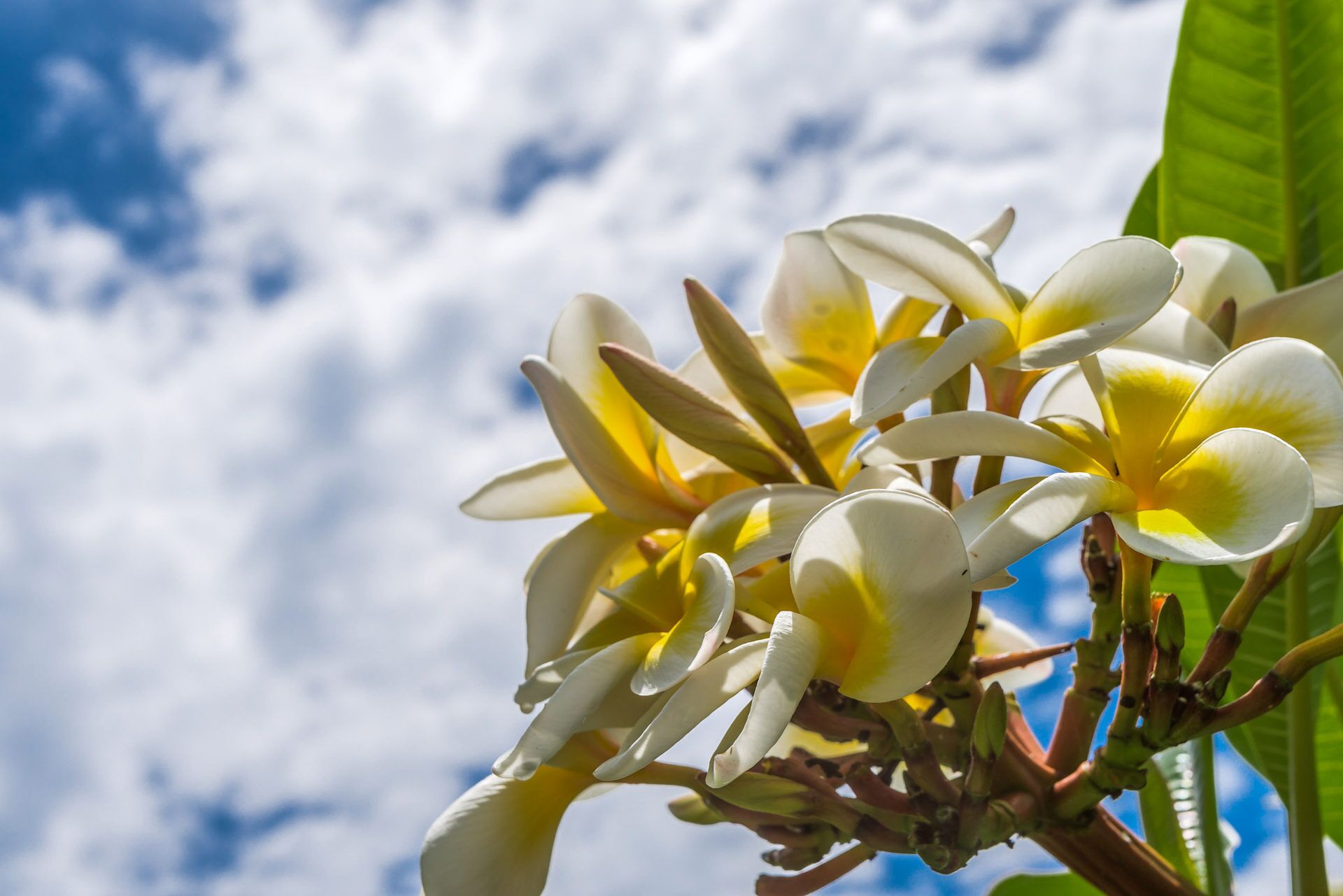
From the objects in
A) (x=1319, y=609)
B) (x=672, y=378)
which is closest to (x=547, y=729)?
(x=672, y=378)

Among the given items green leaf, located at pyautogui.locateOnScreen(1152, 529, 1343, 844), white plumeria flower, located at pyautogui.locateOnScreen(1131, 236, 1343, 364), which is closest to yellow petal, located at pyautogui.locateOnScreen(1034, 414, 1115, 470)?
white plumeria flower, located at pyautogui.locateOnScreen(1131, 236, 1343, 364)

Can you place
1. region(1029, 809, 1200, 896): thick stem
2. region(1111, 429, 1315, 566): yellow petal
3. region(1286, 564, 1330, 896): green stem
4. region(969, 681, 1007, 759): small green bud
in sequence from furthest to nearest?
region(1286, 564, 1330, 896): green stem
region(1029, 809, 1200, 896): thick stem
region(969, 681, 1007, 759): small green bud
region(1111, 429, 1315, 566): yellow petal

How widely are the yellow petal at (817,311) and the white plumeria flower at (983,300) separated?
9 cm

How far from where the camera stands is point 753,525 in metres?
0.53

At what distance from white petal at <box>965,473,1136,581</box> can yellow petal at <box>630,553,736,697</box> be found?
4.1 inches

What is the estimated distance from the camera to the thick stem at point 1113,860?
24.4 inches

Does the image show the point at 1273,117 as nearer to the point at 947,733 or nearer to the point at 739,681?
the point at 947,733

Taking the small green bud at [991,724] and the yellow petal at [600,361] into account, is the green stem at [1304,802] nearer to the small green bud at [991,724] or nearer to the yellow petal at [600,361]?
the small green bud at [991,724]

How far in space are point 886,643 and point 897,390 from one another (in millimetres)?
128

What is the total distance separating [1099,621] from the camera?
1.92 ft

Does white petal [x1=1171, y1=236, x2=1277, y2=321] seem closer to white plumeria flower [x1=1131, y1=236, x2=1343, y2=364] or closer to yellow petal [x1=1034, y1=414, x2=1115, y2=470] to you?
white plumeria flower [x1=1131, y1=236, x2=1343, y2=364]

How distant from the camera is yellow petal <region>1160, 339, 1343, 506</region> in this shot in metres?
0.46

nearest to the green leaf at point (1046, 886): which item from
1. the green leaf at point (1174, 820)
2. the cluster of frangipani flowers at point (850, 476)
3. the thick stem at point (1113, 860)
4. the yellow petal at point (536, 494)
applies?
the green leaf at point (1174, 820)

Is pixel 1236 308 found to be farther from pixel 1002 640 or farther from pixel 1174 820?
pixel 1174 820
